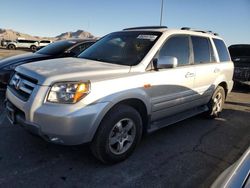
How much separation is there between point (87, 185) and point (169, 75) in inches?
78.8

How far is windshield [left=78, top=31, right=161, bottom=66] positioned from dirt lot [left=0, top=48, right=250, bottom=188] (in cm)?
137

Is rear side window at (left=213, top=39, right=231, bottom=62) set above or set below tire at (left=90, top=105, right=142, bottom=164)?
above

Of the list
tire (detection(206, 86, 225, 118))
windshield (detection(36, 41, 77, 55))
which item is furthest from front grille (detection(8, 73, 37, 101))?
tire (detection(206, 86, 225, 118))

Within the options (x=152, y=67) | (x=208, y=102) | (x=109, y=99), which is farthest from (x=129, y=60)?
(x=208, y=102)

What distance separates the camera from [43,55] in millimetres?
6773

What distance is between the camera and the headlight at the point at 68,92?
9.78 ft

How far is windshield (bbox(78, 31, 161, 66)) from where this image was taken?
391cm

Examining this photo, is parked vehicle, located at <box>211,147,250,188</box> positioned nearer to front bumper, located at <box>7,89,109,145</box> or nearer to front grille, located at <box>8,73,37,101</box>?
front bumper, located at <box>7,89,109,145</box>

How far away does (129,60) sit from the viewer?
387 centimetres

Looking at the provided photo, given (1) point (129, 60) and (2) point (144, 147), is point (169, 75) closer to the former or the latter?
(1) point (129, 60)

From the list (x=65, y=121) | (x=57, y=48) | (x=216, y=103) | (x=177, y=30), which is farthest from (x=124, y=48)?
(x=57, y=48)

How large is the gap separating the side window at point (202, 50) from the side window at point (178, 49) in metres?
0.27

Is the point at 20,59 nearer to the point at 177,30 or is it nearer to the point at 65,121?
the point at 177,30

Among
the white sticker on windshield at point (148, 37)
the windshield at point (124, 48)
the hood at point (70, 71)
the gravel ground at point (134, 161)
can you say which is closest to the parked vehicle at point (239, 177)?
the gravel ground at point (134, 161)
